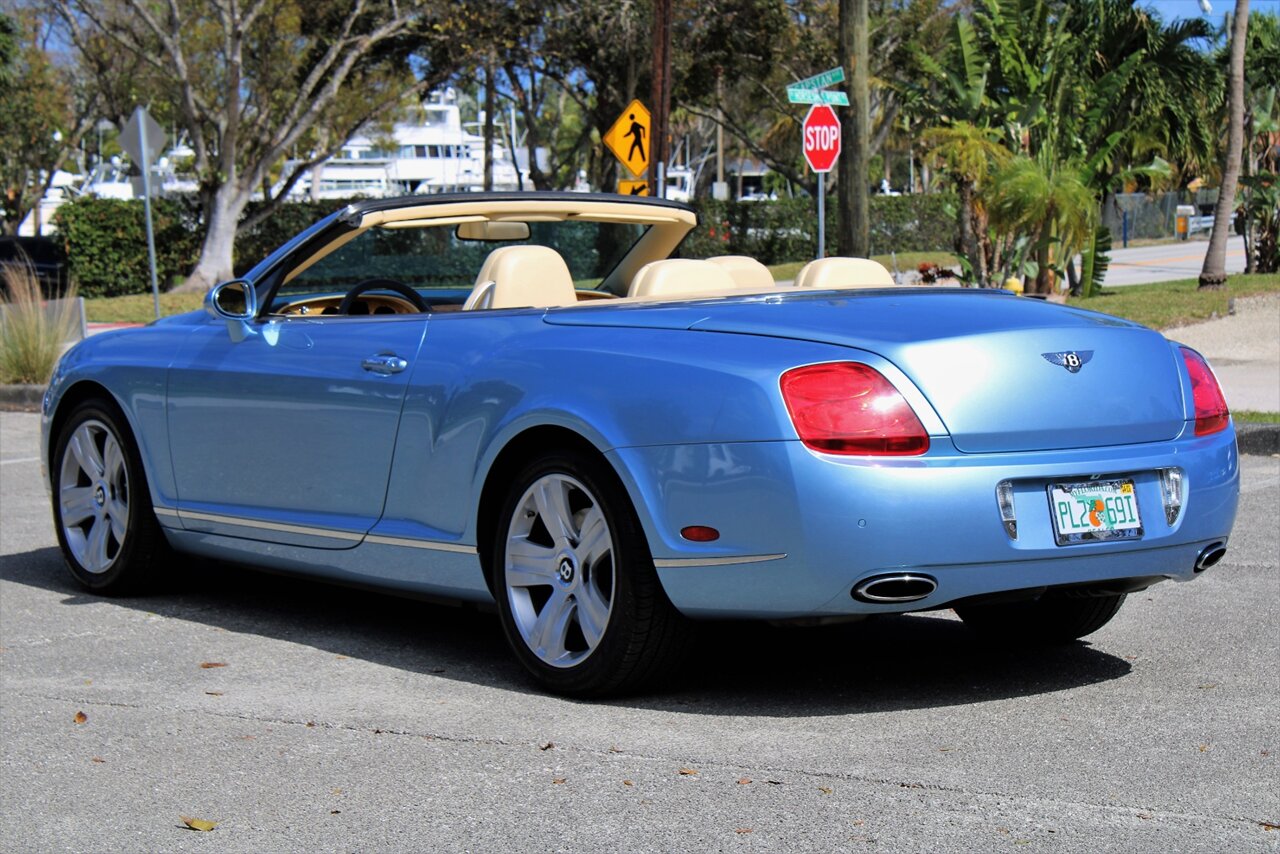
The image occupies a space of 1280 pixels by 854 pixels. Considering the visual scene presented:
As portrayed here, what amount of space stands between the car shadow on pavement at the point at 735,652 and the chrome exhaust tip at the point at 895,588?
0.47 m

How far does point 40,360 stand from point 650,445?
45.3 feet

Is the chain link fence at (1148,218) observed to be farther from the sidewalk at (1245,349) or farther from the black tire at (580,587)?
the black tire at (580,587)

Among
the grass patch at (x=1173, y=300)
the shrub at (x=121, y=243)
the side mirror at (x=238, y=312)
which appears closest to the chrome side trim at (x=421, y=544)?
the side mirror at (x=238, y=312)

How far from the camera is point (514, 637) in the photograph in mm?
5199

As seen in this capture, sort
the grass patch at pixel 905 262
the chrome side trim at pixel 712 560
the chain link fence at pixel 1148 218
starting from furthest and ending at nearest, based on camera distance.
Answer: the chain link fence at pixel 1148 218 < the grass patch at pixel 905 262 < the chrome side trim at pixel 712 560

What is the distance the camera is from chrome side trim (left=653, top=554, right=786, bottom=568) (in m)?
4.56

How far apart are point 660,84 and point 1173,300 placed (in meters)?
7.18

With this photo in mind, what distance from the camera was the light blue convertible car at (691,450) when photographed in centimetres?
452

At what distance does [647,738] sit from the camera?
15.1ft

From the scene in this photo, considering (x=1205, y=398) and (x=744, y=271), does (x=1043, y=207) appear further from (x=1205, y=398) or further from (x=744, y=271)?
(x=1205, y=398)

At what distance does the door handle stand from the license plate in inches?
82.2

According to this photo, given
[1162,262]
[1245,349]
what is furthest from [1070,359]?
[1162,262]

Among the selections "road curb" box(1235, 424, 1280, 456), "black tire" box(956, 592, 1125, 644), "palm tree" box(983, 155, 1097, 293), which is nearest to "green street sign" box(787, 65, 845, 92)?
"palm tree" box(983, 155, 1097, 293)

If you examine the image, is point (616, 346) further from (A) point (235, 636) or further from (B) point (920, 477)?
(A) point (235, 636)
